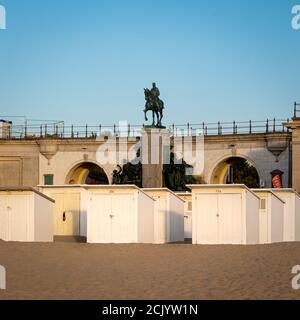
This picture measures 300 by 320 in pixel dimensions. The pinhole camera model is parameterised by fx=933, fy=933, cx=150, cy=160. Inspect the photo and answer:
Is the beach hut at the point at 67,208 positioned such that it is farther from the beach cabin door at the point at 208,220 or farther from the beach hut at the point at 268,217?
the beach cabin door at the point at 208,220

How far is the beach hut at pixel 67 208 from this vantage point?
3369 cm

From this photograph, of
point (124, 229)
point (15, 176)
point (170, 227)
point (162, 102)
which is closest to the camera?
point (124, 229)

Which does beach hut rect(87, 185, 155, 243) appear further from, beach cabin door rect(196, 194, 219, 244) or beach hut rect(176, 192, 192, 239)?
beach hut rect(176, 192, 192, 239)

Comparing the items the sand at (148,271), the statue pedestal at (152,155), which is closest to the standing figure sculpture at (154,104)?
the statue pedestal at (152,155)

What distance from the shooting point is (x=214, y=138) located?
5791 centimetres

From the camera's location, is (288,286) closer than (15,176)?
Yes

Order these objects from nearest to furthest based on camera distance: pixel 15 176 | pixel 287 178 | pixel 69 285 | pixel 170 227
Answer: pixel 69 285
pixel 170 227
pixel 287 178
pixel 15 176

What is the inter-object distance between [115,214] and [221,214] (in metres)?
3.27

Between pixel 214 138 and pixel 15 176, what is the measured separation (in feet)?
44.6

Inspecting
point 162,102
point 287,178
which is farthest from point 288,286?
point 287,178

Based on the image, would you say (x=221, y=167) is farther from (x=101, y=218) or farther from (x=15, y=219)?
(x=101, y=218)

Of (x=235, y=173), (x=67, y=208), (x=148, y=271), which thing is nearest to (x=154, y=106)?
(x=67, y=208)
